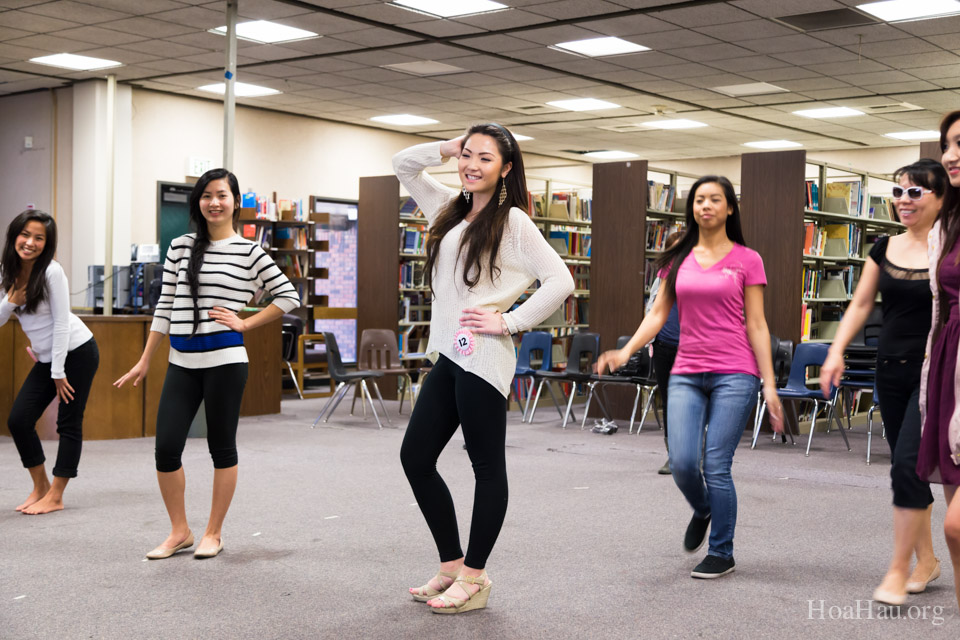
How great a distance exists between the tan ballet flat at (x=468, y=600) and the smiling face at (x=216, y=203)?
68.0 inches

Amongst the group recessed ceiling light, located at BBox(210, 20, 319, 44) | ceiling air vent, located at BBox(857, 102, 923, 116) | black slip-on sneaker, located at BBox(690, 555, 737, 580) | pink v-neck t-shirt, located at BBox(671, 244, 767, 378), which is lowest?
black slip-on sneaker, located at BBox(690, 555, 737, 580)

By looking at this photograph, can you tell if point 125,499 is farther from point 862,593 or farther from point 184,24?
point 184,24

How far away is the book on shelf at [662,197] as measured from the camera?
9.94 meters

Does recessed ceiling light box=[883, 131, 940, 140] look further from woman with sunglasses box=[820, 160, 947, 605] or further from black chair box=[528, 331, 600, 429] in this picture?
woman with sunglasses box=[820, 160, 947, 605]

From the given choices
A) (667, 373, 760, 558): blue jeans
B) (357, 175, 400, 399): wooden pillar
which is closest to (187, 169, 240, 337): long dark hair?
(667, 373, 760, 558): blue jeans

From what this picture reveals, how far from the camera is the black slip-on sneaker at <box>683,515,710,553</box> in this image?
4.12 m

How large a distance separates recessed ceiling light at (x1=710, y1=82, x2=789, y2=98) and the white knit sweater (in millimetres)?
8957

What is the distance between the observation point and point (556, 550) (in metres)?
4.41

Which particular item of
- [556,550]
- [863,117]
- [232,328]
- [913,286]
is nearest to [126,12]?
[232,328]

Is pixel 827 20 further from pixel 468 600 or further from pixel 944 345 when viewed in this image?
pixel 468 600

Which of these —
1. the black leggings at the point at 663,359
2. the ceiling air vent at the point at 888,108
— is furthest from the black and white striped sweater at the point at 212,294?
the ceiling air vent at the point at 888,108

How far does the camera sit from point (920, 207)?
145 inches

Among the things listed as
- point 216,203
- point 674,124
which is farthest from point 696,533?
point 674,124

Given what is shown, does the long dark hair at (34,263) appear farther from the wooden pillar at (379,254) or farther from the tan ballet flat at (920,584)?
the wooden pillar at (379,254)
